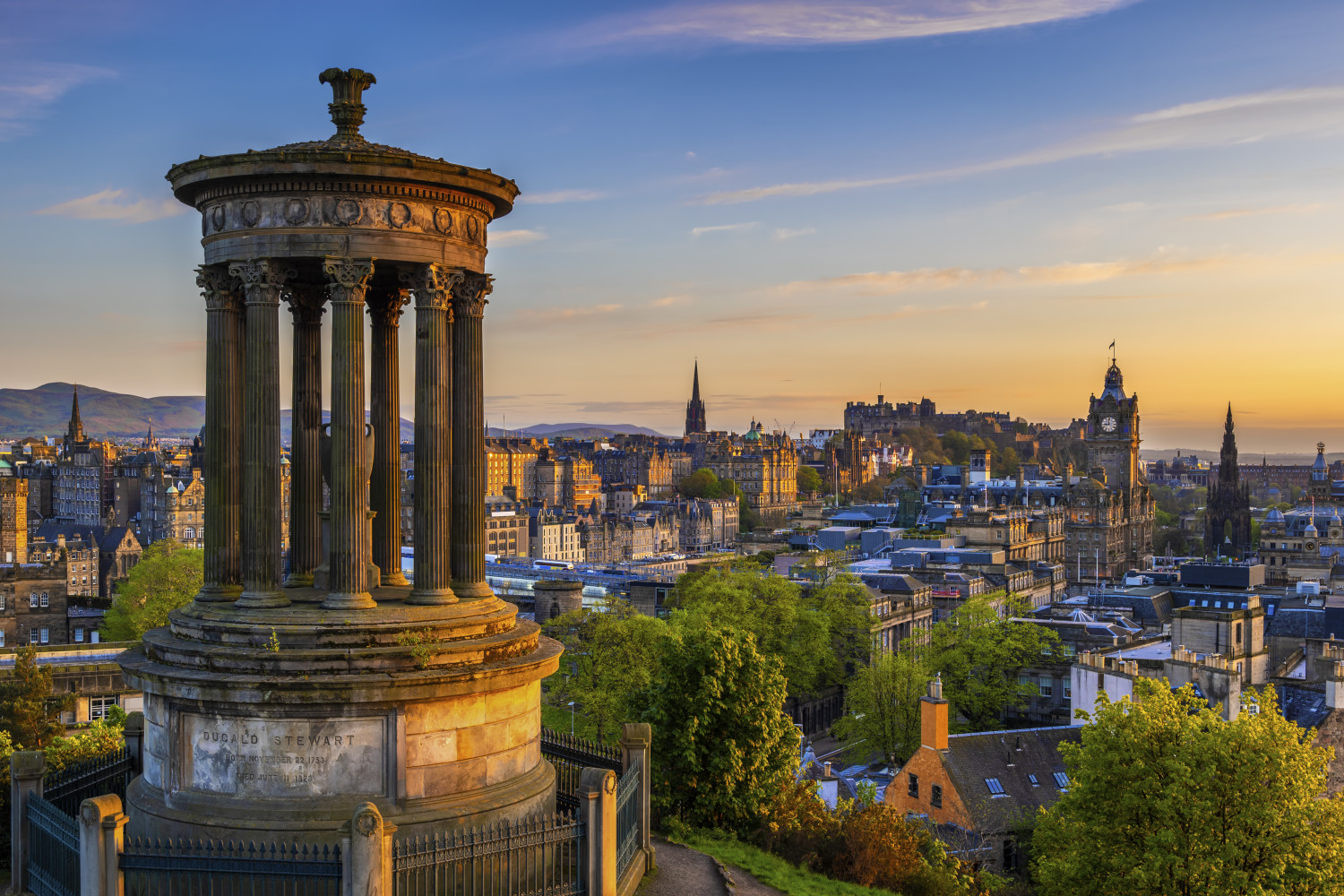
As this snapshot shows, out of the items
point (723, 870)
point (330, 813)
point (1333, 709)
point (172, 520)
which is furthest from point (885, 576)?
point (172, 520)

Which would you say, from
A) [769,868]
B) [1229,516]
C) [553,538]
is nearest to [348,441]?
[769,868]

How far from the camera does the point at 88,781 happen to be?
21.6m

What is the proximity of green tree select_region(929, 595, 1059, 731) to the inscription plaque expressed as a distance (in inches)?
2054

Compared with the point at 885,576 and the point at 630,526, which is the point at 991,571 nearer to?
the point at 885,576

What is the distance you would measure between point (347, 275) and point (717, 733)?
54.3 ft

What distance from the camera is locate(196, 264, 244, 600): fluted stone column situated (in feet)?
64.8

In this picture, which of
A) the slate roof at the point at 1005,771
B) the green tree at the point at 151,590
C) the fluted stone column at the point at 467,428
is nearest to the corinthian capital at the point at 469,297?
the fluted stone column at the point at 467,428

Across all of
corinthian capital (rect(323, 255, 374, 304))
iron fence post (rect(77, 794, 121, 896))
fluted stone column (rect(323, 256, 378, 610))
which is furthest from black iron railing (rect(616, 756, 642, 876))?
corinthian capital (rect(323, 255, 374, 304))

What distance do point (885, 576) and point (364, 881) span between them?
265 ft

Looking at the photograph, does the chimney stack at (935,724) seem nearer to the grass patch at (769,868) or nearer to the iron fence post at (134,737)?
the grass patch at (769,868)

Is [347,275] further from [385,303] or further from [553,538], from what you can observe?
[553,538]

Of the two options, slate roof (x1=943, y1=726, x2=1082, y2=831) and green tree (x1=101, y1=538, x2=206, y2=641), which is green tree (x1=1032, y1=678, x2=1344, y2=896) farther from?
green tree (x1=101, y1=538, x2=206, y2=641)

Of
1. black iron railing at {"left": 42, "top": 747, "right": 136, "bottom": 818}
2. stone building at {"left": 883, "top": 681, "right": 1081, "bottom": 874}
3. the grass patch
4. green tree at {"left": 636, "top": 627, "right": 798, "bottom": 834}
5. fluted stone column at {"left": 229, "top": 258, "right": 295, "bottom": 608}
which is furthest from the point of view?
stone building at {"left": 883, "top": 681, "right": 1081, "bottom": 874}

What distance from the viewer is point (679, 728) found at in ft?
101
